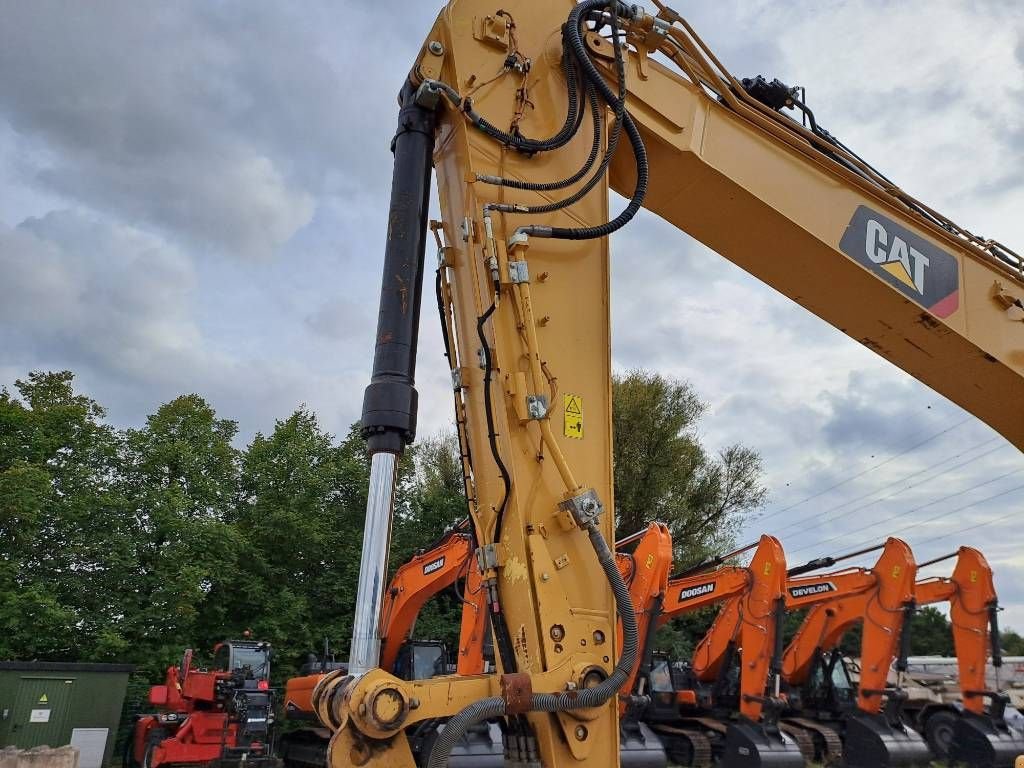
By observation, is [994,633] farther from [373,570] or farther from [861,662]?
[373,570]

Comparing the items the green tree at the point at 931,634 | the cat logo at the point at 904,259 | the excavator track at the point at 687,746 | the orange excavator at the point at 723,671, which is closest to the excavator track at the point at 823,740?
the orange excavator at the point at 723,671

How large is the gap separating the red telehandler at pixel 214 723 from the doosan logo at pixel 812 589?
8750 mm

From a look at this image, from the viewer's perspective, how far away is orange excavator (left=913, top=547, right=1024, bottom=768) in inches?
465

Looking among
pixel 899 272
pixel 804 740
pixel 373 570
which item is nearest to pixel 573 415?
pixel 373 570

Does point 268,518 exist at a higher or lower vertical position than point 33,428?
lower

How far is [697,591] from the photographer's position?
13914 millimetres

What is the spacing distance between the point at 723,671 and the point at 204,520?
1308 cm

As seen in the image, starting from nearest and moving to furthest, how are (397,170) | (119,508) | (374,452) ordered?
(374,452) → (397,170) → (119,508)

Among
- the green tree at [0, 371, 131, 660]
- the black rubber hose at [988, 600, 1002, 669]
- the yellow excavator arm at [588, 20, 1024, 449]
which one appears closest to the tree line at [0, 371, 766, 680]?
the green tree at [0, 371, 131, 660]

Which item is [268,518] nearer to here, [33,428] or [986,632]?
[33,428]

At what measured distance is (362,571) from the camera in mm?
3441

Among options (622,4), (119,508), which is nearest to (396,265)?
(622,4)

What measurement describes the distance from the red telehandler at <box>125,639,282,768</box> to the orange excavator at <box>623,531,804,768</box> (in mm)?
5928

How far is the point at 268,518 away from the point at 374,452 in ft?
66.0
